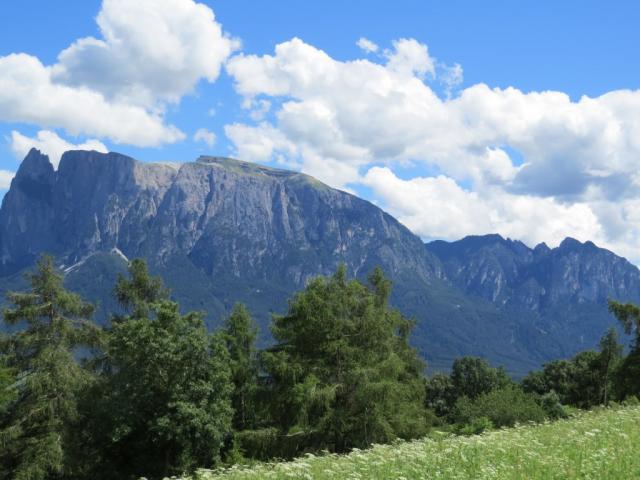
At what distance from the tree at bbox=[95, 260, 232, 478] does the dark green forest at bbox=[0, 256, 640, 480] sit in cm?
8

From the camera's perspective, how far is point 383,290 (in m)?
50.5

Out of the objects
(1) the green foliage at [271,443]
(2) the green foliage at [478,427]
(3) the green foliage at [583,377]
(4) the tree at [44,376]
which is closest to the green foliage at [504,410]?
(2) the green foliage at [478,427]

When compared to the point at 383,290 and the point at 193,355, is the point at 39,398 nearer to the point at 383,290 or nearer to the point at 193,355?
the point at 193,355

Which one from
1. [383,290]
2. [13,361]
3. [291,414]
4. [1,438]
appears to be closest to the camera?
[1,438]

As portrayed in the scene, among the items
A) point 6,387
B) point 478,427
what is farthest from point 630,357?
point 6,387

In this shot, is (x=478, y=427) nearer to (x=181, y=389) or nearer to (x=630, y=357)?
(x=181, y=389)

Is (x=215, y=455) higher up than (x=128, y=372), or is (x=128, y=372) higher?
(x=128, y=372)

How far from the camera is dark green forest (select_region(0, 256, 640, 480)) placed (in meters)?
35.2

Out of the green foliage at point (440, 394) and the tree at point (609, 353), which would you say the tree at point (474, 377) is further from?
the tree at point (609, 353)

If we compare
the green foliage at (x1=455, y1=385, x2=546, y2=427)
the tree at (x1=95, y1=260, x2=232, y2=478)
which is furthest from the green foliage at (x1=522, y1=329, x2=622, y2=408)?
the tree at (x1=95, y1=260, x2=232, y2=478)

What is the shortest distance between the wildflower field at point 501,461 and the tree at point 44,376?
22.4m

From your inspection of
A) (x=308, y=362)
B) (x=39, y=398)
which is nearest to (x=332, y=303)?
(x=308, y=362)

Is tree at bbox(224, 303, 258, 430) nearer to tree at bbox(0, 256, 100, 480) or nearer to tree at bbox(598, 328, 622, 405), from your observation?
tree at bbox(0, 256, 100, 480)

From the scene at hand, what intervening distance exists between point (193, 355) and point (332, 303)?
936 centimetres
